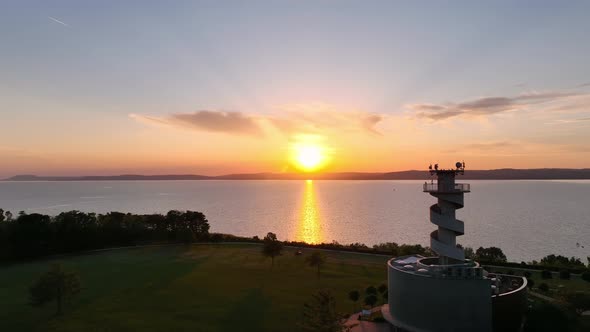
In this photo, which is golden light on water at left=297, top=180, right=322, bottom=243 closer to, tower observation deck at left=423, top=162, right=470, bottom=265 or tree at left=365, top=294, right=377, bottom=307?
tree at left=365, top=294, right=377, bottom=307

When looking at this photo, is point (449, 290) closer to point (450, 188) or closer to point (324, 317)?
point (450, 188)

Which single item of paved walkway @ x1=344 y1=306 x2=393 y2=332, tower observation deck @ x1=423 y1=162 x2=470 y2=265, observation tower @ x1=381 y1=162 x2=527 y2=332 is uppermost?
tower observation deck @ x1=423 y1=162 x2=470 y2=265

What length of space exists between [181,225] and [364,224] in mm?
82196

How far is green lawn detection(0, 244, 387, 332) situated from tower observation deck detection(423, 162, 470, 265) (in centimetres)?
1398

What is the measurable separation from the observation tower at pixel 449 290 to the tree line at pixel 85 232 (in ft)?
202

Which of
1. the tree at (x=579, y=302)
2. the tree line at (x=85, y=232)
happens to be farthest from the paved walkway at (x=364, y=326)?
the tree line at (x=85, y=232)

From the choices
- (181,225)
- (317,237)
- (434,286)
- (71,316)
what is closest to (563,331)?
(434,286)

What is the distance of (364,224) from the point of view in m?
152

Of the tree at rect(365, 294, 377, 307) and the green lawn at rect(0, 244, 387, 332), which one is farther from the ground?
the tree at rect(365, 294, 377, 307)

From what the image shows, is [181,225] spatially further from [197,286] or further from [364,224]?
[364,224]

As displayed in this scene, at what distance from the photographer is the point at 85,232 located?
7838 cm

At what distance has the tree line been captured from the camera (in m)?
71.6

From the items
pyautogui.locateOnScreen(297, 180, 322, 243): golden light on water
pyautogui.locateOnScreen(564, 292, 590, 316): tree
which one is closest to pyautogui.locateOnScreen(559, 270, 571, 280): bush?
pyautogui.locateOnScreen(564, 292, 590, 316): tree

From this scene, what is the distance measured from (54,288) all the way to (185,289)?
1401 centimetres
